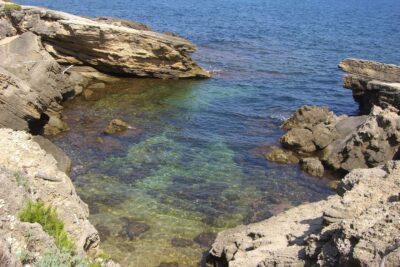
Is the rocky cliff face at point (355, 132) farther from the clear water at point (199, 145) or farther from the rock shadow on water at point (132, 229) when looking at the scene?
the rock shadow on water at point (132, 229)

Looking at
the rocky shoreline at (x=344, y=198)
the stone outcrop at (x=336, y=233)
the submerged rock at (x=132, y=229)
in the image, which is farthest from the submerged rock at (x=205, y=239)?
the submerged rock at (x=132, y=229)

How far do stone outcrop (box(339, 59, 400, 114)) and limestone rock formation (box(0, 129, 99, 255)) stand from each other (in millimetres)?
23170

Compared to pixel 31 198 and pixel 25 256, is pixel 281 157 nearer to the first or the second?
pixel 31 198

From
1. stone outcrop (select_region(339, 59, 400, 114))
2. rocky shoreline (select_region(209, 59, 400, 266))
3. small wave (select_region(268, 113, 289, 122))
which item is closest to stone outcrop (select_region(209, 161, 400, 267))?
rocky shoreline (select_region(209, 59, 400, 266))

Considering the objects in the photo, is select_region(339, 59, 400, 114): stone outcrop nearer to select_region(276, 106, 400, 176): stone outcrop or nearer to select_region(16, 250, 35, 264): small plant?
select_region(276, 106, 400, 176): stone outcrop

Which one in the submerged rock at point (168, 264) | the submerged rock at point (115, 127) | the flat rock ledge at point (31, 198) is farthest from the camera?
the submerged rock at point (115, 127)

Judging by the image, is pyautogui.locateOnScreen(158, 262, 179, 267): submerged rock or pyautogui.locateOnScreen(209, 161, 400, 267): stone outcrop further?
pyautogui.locateOnScreen(158, 262, 179, 267): submerged rock

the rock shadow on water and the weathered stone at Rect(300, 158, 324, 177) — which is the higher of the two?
the weathered stone at Rect(300, 158, 324, 177)

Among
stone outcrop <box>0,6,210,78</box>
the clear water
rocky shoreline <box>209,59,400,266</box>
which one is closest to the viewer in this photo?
rocky shoreline <box>209,59,400,266</box>

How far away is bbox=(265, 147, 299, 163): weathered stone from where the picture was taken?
1068 inches

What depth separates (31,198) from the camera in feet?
38.8

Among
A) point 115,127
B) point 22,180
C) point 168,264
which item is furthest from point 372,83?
point 22,180

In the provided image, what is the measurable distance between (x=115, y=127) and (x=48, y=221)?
60.6ft

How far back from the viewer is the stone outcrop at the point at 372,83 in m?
31.0
